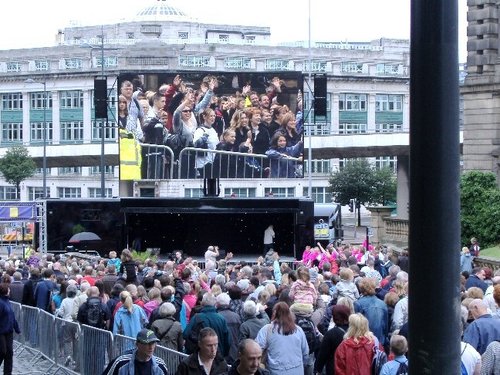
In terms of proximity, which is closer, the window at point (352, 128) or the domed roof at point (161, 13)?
the window at point (352, 128)

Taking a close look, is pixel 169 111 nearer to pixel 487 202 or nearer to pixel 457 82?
pixel 487 202

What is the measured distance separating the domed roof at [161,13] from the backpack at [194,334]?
122995 millimetres

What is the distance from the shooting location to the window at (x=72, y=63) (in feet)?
327

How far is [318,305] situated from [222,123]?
41741 mm

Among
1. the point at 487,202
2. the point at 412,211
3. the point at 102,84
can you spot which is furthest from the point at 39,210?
the point at 412,211

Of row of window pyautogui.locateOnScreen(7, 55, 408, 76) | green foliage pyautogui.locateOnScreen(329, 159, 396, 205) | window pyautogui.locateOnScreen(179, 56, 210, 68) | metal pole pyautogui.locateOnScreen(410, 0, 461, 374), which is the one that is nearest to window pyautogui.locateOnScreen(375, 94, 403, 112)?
row of window pyautogui.locateOnScreen(7, 55, 408, 76)

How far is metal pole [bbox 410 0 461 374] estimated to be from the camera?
3.88 m

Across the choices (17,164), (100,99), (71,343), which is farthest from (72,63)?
(71,343)

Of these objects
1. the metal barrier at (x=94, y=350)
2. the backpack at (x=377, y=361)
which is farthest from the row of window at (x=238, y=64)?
the backpack at (x=377, y=361)

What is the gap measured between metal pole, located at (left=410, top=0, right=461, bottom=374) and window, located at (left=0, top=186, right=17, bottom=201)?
313ft

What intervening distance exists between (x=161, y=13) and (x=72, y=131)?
A: 45551mm

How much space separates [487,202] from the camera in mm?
40938

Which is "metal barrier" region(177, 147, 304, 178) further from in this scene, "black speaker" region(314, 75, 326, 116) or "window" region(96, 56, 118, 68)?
"window" region(96, 56, 118, 68)

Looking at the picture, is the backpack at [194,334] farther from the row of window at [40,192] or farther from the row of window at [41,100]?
the row of window at [40,192]
